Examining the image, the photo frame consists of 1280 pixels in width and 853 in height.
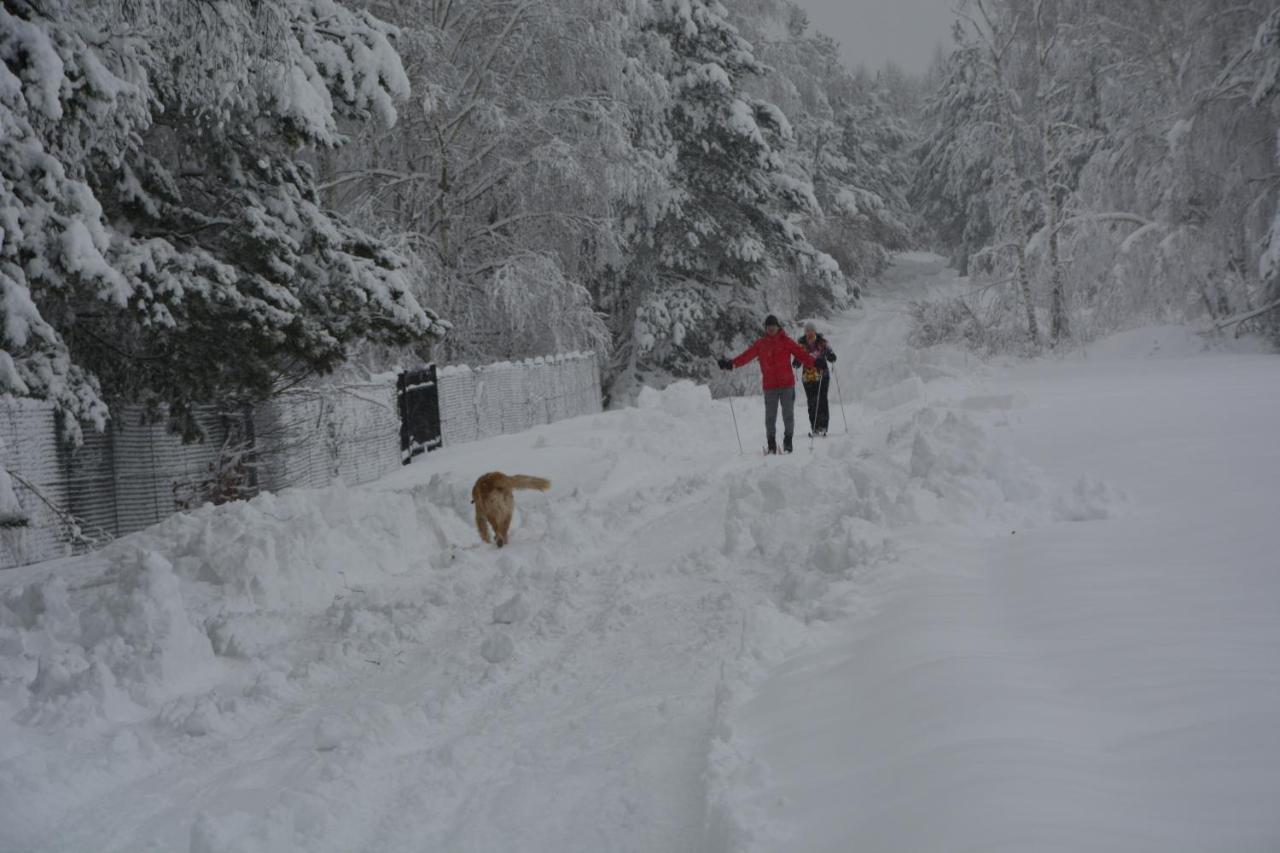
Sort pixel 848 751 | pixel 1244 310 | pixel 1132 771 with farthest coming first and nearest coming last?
pixel 1244 310
pixel 848 751
pixel 1132 771

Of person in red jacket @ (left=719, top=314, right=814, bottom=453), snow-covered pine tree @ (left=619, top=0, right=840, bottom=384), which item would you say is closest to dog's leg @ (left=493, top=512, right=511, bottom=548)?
person in red jacket @ (left=719, top=314, right=814, bottom=453)

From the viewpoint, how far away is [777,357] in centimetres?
1284

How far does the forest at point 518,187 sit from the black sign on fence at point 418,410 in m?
1.48

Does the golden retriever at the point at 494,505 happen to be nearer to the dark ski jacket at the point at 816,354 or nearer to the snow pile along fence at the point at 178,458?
the snow pile along fence at the point at 178,458

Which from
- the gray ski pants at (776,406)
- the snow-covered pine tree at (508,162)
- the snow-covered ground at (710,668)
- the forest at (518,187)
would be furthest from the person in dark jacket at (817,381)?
the snow-covered pine tree at (508,162)

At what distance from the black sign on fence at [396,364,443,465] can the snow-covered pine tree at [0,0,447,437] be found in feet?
19.3

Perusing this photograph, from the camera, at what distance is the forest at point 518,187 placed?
6.31 m

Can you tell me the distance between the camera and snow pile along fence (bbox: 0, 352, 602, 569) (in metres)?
9.09

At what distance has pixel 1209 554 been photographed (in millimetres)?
4801

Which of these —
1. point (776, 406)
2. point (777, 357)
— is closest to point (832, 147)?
point (777, 357)

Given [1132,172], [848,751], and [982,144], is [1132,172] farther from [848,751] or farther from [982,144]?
[848,751]

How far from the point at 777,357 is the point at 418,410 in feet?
20.4

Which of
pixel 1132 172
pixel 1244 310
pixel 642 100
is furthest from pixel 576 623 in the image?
pixel 1132 172

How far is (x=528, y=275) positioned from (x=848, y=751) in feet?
55.3
